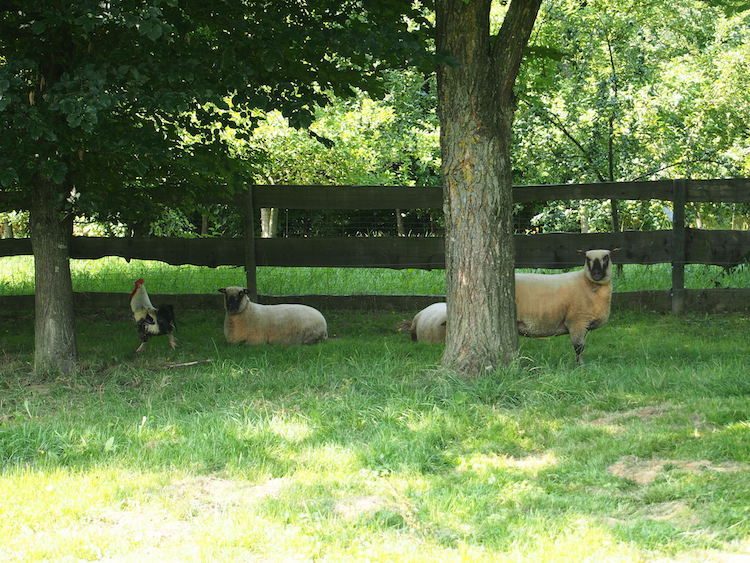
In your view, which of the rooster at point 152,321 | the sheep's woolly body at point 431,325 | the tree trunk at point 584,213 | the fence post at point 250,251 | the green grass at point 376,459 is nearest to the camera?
the green grass at point 376,459

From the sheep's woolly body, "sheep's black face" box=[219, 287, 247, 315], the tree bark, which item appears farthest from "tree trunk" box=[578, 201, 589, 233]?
the tree bark

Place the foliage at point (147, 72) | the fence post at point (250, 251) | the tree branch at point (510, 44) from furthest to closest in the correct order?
the fence post at point (250, 251) → the tree branch at point (510, 44) → the foliage at point (147, 72)

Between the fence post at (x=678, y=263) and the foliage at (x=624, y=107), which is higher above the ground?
the foliage at (x=624, y=107)

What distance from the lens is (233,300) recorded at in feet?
34.9

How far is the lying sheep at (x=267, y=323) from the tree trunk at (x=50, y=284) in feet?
7.01

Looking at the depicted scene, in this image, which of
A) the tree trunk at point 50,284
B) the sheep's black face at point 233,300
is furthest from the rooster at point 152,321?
the tree trunk at point 50,284

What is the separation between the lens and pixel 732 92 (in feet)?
57.4

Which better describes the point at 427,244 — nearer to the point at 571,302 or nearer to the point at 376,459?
the point at 571,302

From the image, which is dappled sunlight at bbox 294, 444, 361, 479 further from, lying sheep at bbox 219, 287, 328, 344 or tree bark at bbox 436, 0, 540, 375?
lying sheep at bbox 219, 287, 328, 344

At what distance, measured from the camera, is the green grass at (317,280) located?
12898 millimetres

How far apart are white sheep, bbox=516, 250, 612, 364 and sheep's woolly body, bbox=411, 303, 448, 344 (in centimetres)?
110

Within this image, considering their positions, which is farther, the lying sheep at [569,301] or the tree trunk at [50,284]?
the lying sheep at [569,301]

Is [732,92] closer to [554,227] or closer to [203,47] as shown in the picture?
[554,227]

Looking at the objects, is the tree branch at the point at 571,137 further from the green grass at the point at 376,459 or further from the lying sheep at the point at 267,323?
the green grass at the point at 376,459
